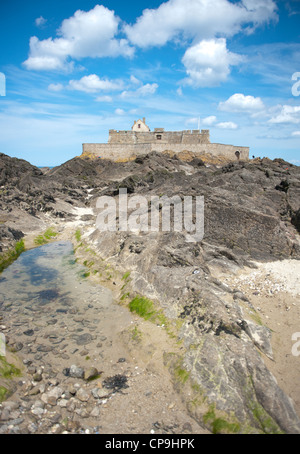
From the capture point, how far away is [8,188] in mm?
31312

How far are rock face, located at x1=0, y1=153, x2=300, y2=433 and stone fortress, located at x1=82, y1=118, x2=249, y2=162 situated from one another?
37.4 metres

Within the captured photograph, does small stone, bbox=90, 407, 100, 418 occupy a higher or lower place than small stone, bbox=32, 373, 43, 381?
lower

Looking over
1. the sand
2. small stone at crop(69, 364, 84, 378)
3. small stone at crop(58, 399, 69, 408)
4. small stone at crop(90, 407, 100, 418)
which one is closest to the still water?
small stone at crop(69, 364, 84, 378)

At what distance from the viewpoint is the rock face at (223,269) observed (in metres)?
6.34

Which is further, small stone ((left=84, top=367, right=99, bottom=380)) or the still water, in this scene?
the still water

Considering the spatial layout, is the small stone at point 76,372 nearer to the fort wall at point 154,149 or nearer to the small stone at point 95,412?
the small stone at point 95,412

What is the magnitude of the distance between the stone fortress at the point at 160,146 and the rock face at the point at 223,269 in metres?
37.4

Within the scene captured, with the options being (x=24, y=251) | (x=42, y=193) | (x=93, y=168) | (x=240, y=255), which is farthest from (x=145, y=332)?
(x=93, y=168)

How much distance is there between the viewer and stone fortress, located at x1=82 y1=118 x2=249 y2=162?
61.9 m

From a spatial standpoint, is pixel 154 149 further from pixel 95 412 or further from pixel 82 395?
pixel 95 412

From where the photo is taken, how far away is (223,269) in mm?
12969

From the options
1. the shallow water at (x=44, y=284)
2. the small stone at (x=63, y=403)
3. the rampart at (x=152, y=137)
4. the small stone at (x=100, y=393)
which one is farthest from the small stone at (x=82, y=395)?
the rampart at (x=152, y=137)

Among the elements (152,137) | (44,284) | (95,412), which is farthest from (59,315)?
(152,137)

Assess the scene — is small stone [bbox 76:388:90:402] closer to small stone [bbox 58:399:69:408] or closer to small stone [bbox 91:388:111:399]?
small stone [bbox 91:388:111:399]
